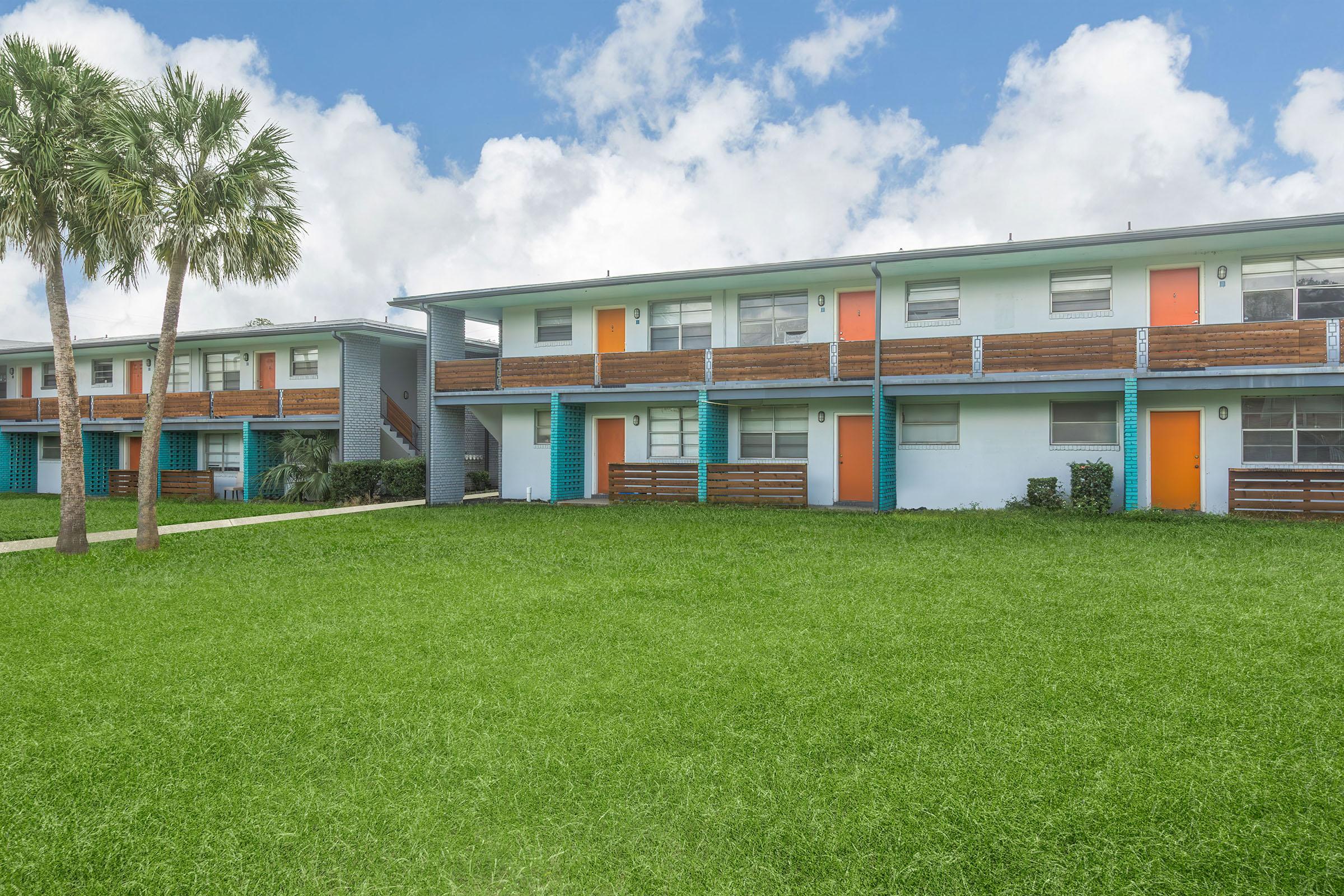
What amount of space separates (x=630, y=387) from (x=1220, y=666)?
53.7 feet

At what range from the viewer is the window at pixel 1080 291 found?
59.6 ft

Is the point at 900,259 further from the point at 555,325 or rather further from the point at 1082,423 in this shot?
the point at 555,325

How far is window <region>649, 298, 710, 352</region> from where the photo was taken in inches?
866

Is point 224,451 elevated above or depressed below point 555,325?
below

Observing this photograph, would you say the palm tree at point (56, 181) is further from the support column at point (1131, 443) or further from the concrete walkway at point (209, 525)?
the support column at point (1131, 443)

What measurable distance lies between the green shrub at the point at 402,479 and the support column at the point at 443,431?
1434 millimetres

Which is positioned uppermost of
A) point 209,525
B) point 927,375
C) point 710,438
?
point 927,375

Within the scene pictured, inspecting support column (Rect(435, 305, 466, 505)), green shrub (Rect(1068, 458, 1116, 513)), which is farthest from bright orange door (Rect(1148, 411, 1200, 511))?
support column (Rect(435, 305, 466, 505))

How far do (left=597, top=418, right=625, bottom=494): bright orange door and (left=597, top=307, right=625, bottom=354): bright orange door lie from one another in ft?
6.86

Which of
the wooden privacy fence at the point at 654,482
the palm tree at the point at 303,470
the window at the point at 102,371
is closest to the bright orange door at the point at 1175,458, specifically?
the wooden privacy fence at the point at 654,482

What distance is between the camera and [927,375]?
18281 millimetres

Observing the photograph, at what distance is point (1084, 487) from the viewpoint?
17.0 metres

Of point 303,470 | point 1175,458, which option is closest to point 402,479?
point 303,470

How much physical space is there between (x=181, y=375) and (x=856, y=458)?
25.3m
